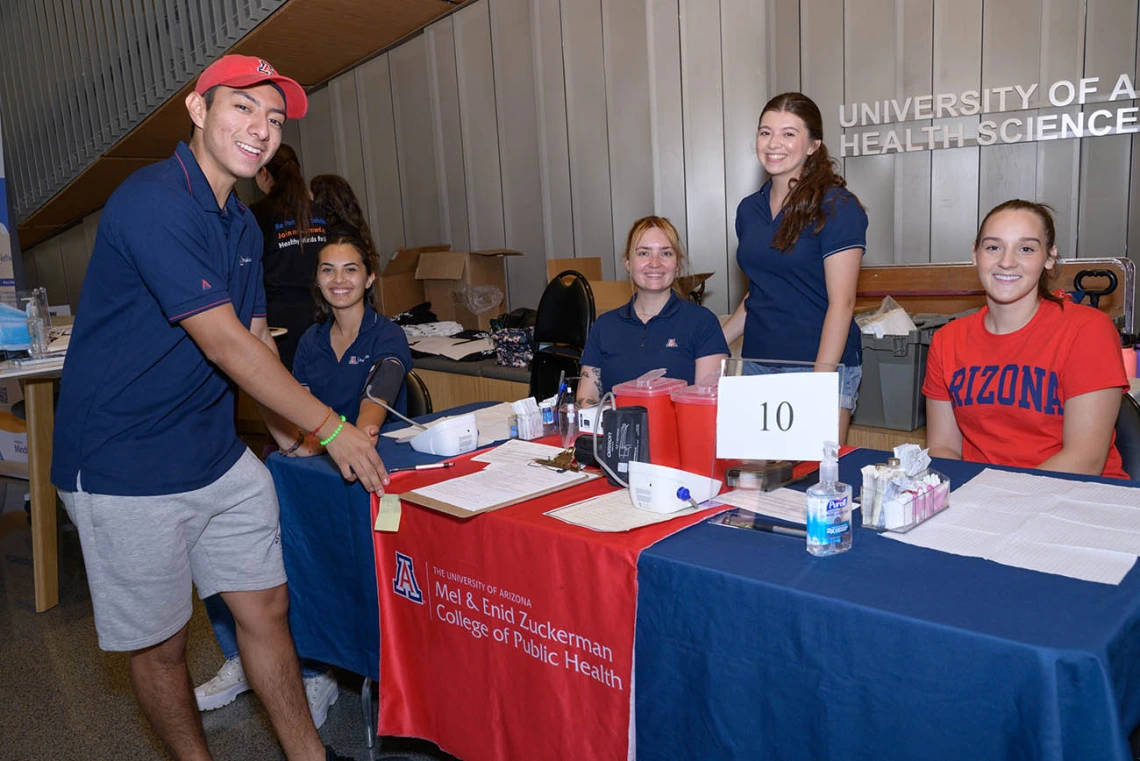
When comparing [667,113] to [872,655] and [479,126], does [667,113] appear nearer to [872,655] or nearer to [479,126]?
[479,126]

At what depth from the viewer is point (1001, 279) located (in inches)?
73.6

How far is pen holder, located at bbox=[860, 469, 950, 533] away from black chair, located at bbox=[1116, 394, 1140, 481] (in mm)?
683

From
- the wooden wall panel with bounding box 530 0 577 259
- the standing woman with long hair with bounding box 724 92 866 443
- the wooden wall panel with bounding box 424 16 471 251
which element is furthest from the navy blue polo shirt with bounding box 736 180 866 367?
the wooden wall panel with bounding box 424 16 471 251

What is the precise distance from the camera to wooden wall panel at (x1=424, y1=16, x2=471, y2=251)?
6.51 meters

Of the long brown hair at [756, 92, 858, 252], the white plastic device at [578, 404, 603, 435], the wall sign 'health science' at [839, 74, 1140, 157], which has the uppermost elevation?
the wall sign 'health science' at [839, 74, 1140, 157]

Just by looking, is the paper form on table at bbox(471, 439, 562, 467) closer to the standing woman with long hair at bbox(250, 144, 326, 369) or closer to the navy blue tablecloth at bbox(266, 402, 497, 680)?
the navy blue tablecloth at bbox(266, 402, 497, 680)

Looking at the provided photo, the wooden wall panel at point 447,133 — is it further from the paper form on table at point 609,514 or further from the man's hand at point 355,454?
the paper form on table at point 609,514

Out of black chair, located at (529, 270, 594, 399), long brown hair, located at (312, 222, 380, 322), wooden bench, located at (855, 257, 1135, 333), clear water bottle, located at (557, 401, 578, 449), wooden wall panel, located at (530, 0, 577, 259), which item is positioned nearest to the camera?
clear water bottle, located at (557, 401, 578, 449)

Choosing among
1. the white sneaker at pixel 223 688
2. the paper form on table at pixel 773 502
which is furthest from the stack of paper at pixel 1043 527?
the white sneaker at pixel 223 688

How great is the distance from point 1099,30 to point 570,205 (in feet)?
10.8

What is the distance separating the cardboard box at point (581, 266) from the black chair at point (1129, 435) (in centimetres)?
389

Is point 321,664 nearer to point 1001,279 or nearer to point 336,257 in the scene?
point 336,257

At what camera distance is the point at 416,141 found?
6875mm

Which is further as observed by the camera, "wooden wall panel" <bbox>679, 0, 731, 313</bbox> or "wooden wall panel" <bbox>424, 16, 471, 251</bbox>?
"wooden wall panel" <bbox>424, 16, 471, 251</bbox>
